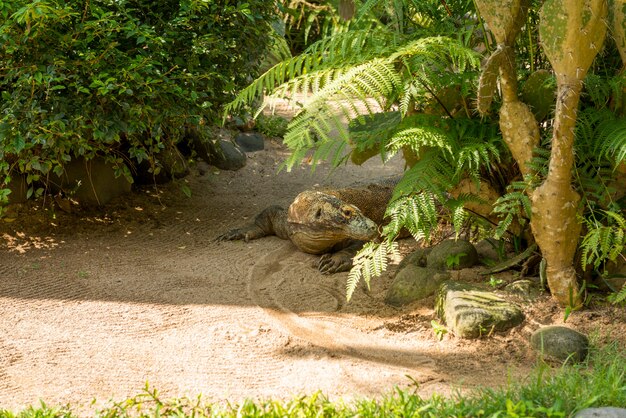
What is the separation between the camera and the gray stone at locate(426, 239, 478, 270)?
17.9ft

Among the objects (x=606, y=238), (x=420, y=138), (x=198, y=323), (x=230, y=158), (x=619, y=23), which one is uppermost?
(x=619, y=23)

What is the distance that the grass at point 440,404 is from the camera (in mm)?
3490

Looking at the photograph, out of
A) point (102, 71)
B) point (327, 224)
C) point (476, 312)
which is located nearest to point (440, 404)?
point (476, 312)

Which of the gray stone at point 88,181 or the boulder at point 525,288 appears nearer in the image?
the boulder at point 525,288

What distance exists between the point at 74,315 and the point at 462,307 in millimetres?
2495

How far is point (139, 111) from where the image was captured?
6.09m

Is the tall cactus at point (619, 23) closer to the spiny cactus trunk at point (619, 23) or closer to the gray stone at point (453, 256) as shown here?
the spiny cactus trunk at point (619, 23)

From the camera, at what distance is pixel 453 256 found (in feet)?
17.9

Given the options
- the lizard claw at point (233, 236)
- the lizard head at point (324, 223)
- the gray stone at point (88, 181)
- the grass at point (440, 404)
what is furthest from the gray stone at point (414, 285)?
the gray stone at point (88, 181)

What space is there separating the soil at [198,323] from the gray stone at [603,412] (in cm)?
63

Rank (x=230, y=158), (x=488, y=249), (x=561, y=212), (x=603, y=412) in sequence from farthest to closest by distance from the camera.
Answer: (x=230, y=158) < (x=488, y=249) < (x=561, y=212) < (x=603, y=412)

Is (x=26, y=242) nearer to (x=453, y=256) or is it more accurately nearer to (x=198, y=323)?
(x=198, y=323)

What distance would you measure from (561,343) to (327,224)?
2468mm

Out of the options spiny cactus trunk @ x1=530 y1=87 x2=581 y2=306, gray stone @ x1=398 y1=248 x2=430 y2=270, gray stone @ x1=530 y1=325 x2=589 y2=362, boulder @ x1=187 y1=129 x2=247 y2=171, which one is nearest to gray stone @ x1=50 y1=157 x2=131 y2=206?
boulder @ x1=187 y1=129 x2=247 y2=171
